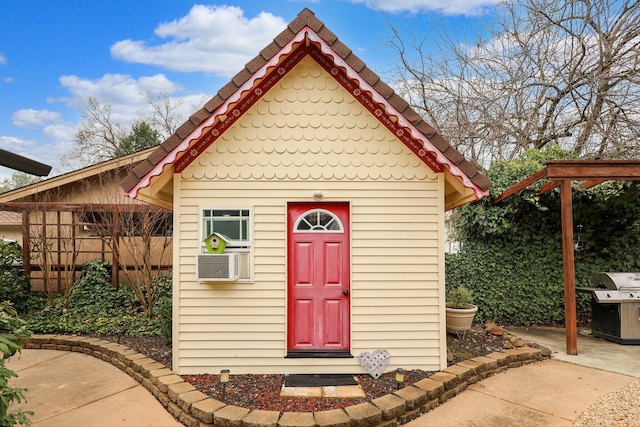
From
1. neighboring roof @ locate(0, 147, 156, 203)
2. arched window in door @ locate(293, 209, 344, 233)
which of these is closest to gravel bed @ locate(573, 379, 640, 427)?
arched window in door @ locate(293, 209, 344, 233)

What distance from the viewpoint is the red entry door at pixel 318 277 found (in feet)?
15.8

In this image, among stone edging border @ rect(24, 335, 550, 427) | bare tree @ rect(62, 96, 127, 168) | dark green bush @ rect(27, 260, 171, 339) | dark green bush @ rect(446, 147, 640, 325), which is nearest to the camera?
stone edging border @ rect(24, 335, 550, 427)

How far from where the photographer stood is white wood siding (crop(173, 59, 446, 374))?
4.68 m

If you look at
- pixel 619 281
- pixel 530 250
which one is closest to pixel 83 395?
pixel 530 250

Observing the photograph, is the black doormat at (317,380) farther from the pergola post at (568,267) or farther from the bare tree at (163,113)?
the bare tree at (163,113)

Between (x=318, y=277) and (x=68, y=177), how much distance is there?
8034mm

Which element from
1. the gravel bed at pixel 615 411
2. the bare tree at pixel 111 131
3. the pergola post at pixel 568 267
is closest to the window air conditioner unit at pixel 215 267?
the gravel bed at pixel 615 411

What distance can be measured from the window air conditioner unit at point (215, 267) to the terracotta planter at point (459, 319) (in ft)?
12.0

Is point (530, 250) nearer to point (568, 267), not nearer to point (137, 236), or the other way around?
point (568, 267)

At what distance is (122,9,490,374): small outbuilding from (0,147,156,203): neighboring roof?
5258mm

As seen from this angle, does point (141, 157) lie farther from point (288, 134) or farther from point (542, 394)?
point (542, 394)

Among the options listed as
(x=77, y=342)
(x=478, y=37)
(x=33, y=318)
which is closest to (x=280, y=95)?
(x=77, y=342)

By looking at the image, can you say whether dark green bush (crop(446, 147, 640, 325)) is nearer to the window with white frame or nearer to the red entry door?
the red entry door

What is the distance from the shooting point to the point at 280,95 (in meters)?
4.77
